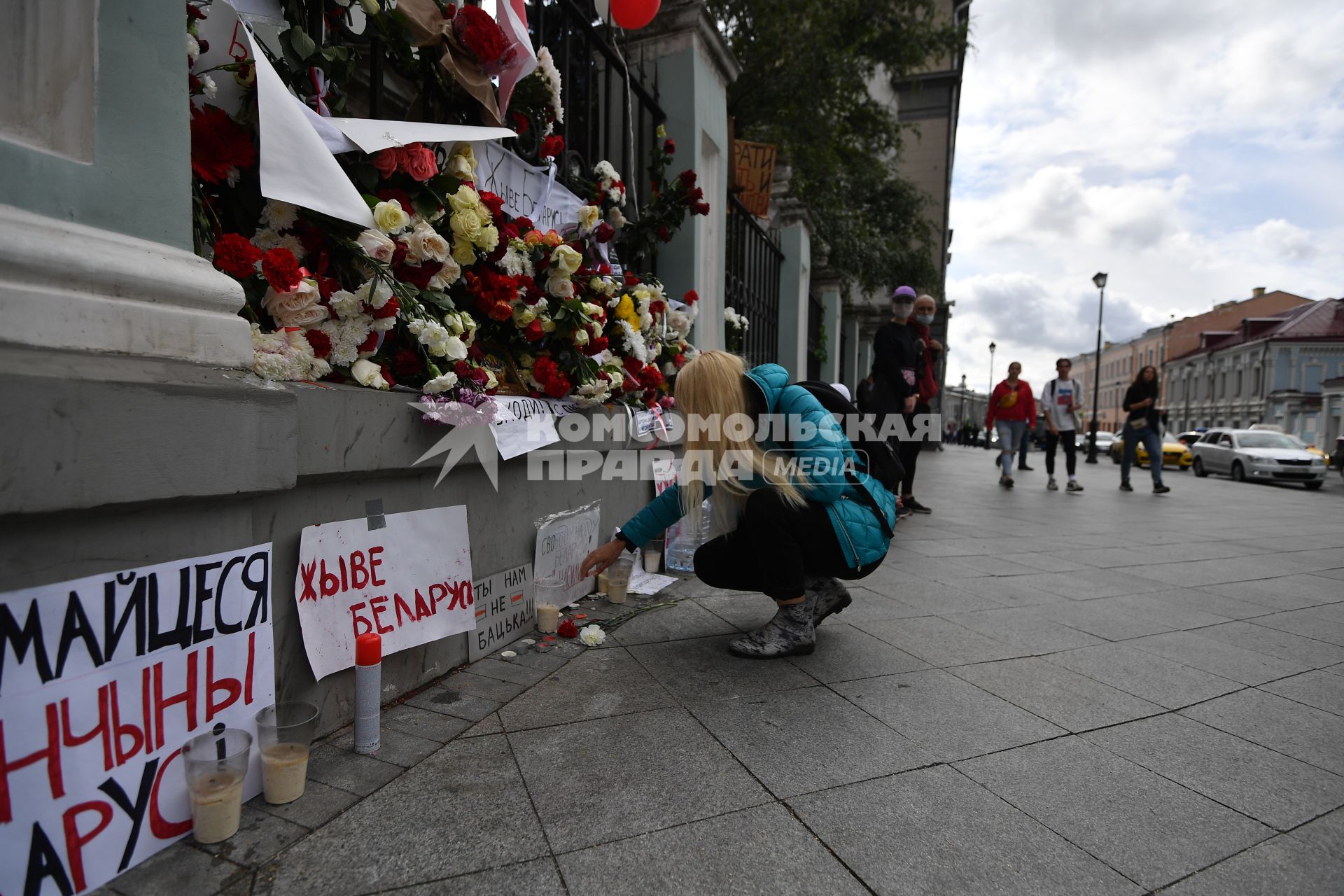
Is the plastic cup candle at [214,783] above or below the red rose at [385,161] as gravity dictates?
below

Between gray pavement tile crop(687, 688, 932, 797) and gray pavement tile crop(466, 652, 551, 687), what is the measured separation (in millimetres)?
664

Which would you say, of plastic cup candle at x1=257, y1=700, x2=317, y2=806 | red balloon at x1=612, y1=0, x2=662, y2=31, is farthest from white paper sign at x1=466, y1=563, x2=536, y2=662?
red balloon at x1=612, y1=0, x2=662, y2=31

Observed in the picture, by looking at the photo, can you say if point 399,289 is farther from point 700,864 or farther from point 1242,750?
point 1242,750

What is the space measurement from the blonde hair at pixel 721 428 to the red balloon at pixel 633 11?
112 inches

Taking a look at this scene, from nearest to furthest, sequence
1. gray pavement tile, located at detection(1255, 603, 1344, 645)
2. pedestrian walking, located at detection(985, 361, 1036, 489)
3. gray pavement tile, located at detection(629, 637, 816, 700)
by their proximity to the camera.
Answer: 1. gray pavement tile, located at detection(629, 637, 816, 700)
2. gray pavement tile, located at detection(1255, 603, 1344, 645)
3. pedestrian walking, located at detection(985, 361, 1036, 489)

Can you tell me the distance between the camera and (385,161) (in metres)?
2.57

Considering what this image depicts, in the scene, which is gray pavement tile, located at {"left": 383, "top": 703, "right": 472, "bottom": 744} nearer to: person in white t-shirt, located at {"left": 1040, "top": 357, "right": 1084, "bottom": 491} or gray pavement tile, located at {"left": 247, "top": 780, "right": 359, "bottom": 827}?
gray pavement tile, located at {"left": 247, "top": 780, "right": 359, "bottom": 827}

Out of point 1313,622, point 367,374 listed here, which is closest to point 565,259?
point 367,374

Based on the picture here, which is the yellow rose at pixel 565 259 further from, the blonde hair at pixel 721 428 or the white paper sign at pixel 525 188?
the blonde hair at pixel 721 428

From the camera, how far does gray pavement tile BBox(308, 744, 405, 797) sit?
1972 mm

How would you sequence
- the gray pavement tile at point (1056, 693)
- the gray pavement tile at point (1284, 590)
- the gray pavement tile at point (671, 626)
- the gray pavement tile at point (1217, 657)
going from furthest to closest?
the gray pavement tile at point (1284, 590) < the gray pavement tile at point (671, 626) < the gray pavement tile at point (1217, 657) < the gray pavement tile at point (1056, 693)

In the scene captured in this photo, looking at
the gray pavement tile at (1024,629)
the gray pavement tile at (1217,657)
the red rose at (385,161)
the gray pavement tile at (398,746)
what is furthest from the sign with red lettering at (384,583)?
the gray pavement tile at (1217,657)

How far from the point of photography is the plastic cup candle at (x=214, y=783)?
1.68 meters

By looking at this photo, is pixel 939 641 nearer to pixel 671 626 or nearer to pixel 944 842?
pixel 671 626
